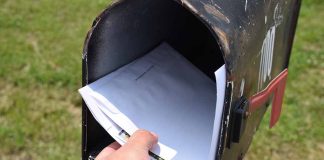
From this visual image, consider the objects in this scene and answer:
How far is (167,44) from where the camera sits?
1909mm

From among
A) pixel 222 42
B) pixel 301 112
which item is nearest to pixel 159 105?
pixel 222 42

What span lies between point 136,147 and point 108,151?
143 mm

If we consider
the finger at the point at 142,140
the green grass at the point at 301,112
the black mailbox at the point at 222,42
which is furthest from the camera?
the green grass at the point at 301,112

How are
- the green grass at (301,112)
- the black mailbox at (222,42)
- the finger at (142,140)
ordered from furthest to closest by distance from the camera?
1. the green grass at (301,112)
2. the finger at (142,140)
3. the black mailbox at (222,42)

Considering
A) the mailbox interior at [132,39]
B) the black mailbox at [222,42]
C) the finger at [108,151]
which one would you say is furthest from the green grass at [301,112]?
the finger at [108,151]

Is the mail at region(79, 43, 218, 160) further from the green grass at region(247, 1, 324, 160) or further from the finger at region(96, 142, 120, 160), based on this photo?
the green grass at region(247, 1, 324, 160)

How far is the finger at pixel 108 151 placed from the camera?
4.78 ft

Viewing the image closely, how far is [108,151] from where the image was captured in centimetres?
147

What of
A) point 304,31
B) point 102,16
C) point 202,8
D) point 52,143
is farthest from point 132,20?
point 304,31

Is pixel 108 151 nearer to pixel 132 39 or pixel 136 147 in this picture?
pixel 136 147

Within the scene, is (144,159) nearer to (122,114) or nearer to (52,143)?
(122,114)

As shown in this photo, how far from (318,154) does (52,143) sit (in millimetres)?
1405

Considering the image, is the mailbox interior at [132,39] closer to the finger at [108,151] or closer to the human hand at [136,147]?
the finger at [108,151]

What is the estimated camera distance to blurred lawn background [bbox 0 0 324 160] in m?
2.60
